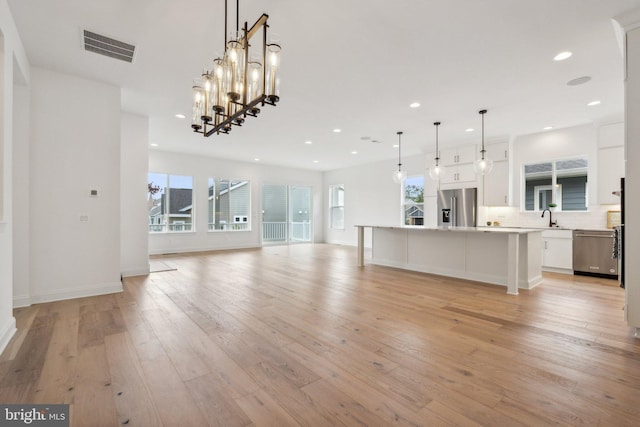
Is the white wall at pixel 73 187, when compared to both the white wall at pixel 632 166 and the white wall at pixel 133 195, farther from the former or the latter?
the white wall at pixel 632 166

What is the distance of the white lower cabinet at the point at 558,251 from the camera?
18.4 ft

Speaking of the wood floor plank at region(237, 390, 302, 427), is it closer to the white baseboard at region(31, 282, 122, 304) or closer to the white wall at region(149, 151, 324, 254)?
the white baseboard at region(31, 282, 122, 304)

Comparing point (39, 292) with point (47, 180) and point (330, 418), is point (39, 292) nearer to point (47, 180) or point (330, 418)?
point (47, 180)

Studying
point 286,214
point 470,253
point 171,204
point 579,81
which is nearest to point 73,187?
point 171,204

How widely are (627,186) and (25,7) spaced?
570 centimetres

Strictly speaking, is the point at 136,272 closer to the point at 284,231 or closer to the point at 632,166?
the point at 284,231

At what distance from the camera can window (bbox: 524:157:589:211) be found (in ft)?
19.5

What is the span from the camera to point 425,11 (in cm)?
258

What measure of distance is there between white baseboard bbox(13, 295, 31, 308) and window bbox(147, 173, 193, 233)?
467cm

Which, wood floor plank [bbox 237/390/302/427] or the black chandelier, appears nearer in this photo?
wood floor plank [bbox 237/390/302/427]

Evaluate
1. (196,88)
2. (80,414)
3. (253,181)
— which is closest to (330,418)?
(80,414)

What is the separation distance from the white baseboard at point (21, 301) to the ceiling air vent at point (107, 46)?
303 cm

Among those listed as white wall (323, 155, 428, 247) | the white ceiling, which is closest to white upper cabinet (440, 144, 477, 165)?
white wall (323, 155, 428, 247)

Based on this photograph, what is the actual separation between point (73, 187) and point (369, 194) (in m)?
7.98
